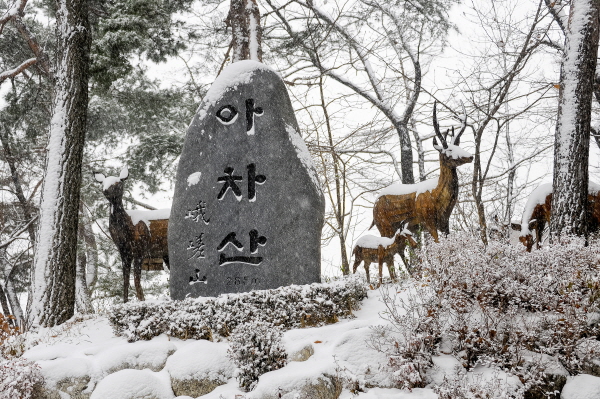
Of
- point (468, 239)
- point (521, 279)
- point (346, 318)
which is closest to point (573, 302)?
point (521, 279)

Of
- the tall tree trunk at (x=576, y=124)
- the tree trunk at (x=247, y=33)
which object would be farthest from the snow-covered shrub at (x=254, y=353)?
the tree trunk at (x=247, y=33)

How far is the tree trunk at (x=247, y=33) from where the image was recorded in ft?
33.2

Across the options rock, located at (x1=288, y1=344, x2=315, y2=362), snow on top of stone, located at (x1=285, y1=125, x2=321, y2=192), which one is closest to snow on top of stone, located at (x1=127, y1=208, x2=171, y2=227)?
snow on top of stone, located at (x1=285, y1=125, x2=321, y2=192)

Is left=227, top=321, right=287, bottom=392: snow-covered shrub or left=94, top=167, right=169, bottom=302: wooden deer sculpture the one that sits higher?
left=94, top=167, right=169, bottom=302: wooden deer sculpture

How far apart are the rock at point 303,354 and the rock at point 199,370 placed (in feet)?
2.05

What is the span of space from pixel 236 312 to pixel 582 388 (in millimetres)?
3475

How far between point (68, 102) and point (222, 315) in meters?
5.08

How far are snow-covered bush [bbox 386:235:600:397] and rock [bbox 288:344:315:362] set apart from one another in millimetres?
801

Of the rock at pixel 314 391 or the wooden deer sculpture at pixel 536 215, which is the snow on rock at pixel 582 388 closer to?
the rock at pixel 314 391

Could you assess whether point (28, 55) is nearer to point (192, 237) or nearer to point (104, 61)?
point (104, 61)

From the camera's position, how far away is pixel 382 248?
8031mm

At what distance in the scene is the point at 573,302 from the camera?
3.97 metres

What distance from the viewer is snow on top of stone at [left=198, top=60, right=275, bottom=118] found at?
271 inches

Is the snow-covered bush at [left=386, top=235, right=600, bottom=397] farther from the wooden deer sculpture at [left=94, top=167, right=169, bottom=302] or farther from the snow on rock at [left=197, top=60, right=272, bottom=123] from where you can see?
the wooden deer sculpture at [left=94, top=167, right=169, bottom=302]
